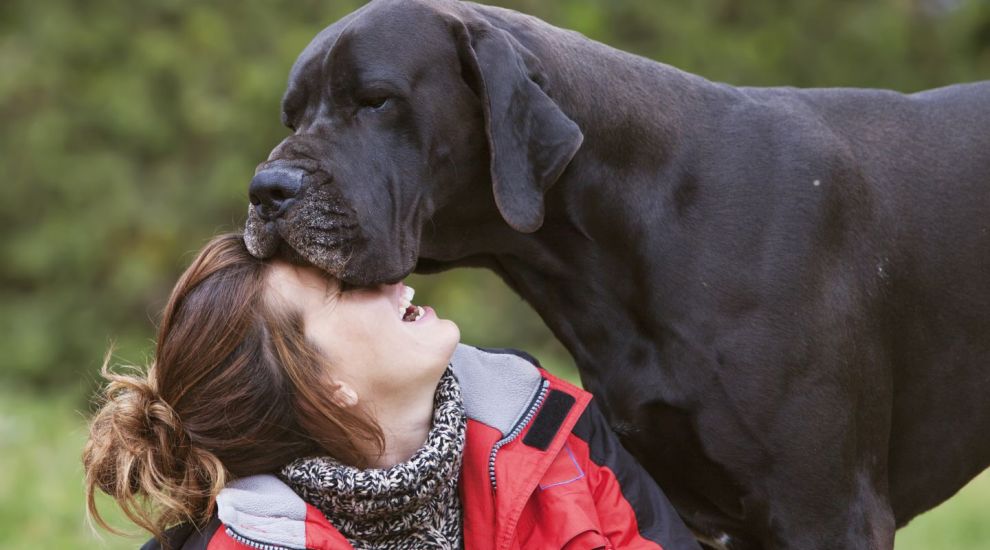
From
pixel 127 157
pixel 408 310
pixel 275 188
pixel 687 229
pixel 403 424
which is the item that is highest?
pixel 275 188

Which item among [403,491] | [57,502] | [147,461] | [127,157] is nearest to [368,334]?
[403,491]

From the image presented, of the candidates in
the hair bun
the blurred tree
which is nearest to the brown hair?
the hair bun

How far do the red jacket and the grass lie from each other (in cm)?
169

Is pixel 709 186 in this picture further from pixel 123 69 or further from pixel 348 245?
pixel 123 69

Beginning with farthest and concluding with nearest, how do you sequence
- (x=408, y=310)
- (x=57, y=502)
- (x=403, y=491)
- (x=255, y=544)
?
1. (x=57, y=502)
2. (x=408, y=310)
3. (x=403, y=491)
4. (x=255, y=544)

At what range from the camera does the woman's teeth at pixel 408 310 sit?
10.1 ft

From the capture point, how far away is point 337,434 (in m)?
3.00

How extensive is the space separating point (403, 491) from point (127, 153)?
725 centimetres

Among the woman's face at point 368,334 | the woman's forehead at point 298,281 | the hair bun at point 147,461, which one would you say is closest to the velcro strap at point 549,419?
the woman's face at point 368,334

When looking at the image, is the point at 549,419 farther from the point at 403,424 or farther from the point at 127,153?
the point at 127,153

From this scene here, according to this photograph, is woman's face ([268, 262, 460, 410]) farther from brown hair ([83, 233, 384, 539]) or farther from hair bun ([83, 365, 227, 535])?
hair bun ([83, 365, 227, 535])

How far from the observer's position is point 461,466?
10.3ft

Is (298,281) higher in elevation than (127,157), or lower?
higher

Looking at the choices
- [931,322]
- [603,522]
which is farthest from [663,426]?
[931,322]
